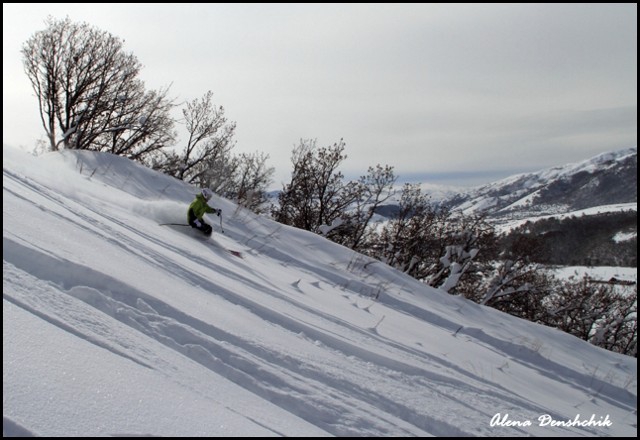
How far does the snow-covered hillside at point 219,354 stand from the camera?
5.27 feet

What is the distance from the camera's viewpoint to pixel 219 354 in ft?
7.91

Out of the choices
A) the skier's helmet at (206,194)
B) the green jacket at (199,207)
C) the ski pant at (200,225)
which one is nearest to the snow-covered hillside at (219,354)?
the ski pant at (200,225)

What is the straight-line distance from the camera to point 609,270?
8844cm

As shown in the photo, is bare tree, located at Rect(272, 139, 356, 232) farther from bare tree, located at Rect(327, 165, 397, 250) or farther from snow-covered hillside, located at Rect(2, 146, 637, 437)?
snow-covered hillside, located at Rect(2, 146, 637, 437)

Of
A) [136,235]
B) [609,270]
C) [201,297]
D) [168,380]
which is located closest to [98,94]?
[136,235]

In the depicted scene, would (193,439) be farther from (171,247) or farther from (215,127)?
(215,127)

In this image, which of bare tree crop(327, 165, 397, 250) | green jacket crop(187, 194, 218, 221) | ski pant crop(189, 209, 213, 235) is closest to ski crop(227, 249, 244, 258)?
ski pant crop(189, 209, 213, 235)

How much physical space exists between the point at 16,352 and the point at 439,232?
23.1m

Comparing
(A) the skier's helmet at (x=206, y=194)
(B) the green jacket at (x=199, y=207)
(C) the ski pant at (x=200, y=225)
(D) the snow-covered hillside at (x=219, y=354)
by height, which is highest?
(A) the skier's helmet at (x=206, y=194)

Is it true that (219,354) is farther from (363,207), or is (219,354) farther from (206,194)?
(363,207)

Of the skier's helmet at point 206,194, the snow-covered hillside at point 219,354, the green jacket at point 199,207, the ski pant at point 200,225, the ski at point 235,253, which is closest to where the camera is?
the snow-covered hillside at point 219,354

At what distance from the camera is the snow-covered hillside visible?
→ 1.61 m

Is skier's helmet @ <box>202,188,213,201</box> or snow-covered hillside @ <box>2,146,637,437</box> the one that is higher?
skier's helmet @ <box>202,188,213,201</box>

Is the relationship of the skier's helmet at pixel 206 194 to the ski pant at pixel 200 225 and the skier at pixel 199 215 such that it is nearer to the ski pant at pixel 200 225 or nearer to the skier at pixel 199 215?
the skier at pixel 199 215
